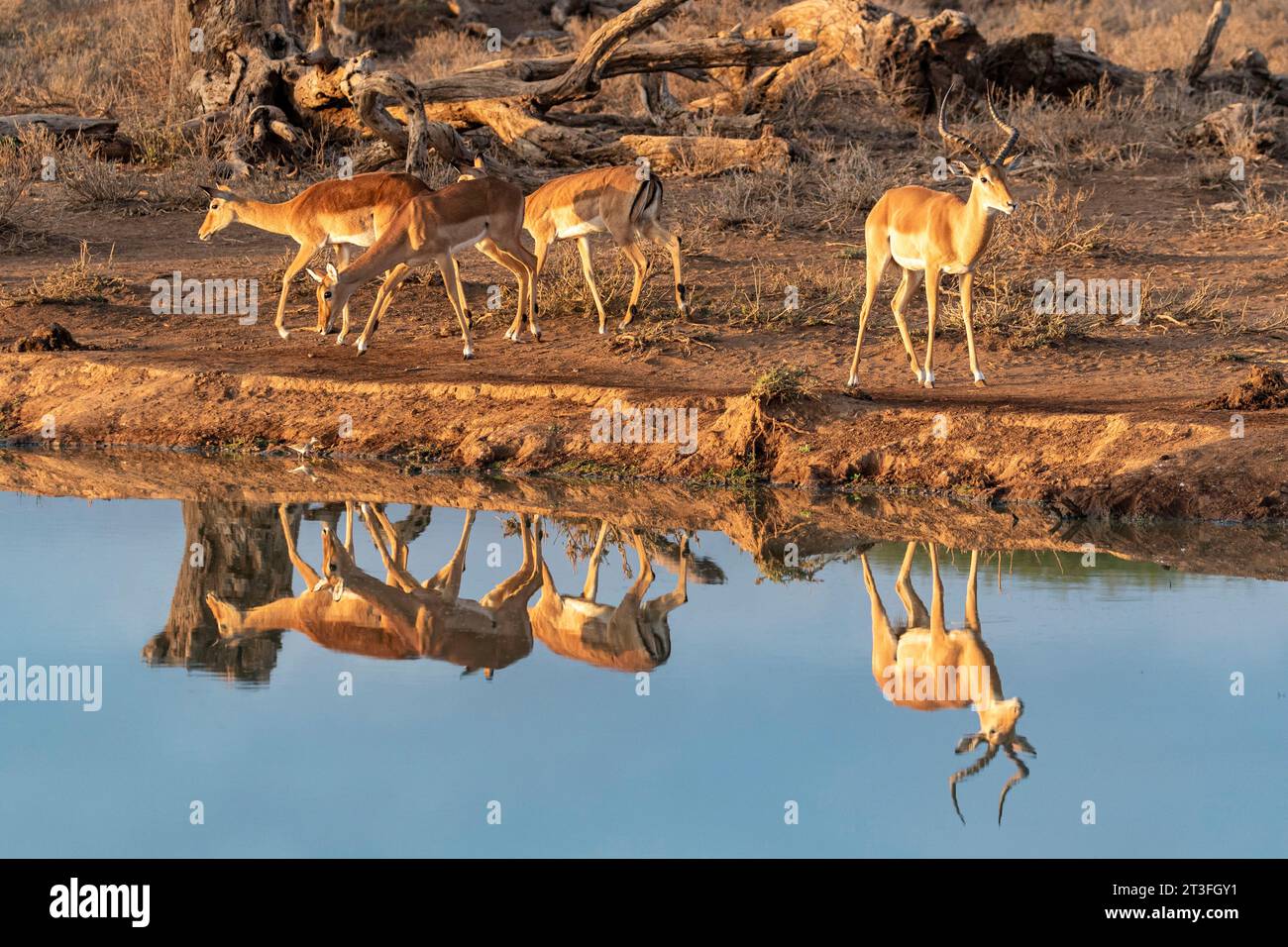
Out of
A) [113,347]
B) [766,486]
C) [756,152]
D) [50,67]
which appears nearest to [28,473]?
[113,347]

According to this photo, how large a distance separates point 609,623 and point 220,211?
7055mm

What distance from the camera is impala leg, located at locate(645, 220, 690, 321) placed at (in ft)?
42.5

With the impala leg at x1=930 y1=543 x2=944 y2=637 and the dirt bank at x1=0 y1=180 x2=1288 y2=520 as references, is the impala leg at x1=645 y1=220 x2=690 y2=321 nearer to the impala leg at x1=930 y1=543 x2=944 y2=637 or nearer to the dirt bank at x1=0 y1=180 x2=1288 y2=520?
the dirt bank at x1=0 y1=180 x2=1288 y2=520

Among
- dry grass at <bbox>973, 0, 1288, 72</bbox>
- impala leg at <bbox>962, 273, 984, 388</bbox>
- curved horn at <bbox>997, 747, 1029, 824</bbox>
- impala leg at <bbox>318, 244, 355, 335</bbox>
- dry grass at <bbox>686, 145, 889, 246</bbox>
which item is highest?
dry grass at <bbox>973, 0, 1288, 72</bbox>

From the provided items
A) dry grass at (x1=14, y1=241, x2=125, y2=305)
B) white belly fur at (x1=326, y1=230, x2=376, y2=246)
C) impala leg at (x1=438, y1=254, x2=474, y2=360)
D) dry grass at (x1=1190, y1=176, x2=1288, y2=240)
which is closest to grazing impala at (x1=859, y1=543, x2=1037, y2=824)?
impala leg at (x1=438, y1=254, x2=474, y2=360)

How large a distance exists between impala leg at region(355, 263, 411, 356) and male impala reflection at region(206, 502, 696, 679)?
137 inches

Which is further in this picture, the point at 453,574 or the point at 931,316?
the point at 931,316

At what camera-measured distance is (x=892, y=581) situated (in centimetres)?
854

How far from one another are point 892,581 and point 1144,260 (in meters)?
6.83

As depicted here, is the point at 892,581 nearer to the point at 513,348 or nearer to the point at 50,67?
the point at 513,348

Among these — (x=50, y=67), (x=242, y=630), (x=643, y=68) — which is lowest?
(x=242, y=630)

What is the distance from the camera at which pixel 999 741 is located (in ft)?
20.2

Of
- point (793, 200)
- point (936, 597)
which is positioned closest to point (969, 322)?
→ point (936, 597)

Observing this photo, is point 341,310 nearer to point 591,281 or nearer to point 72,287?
point 591,281
